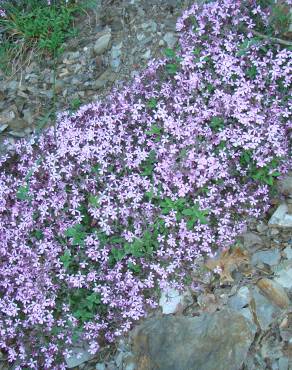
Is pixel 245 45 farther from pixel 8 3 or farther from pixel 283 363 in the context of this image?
pixel 8 3

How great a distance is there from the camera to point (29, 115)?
6.61m

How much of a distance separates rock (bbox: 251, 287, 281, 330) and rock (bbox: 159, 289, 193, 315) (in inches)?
24.5

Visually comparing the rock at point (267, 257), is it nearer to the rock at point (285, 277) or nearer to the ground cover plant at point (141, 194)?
the rock at point (285, 277)

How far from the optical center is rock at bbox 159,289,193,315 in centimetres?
499

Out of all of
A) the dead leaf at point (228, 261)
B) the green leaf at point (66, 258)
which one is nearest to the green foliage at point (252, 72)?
the dead leaf at point (228, 261)

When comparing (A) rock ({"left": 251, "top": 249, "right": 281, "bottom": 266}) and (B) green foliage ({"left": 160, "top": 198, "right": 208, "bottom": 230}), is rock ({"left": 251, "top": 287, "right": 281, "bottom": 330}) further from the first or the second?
(B) green foliage ({"left": 160, "top": 198, "right": 208, "bottom": 230})

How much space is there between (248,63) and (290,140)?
2.80ft

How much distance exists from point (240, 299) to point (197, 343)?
0.62 m

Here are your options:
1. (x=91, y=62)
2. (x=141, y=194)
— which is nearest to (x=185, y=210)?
(x=141, y=194)

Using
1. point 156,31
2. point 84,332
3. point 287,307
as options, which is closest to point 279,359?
point 287,307

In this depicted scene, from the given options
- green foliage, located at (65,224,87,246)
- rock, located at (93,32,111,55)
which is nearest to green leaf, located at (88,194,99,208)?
green foliage, located at (65,224,87,246)

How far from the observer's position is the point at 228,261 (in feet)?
16.7

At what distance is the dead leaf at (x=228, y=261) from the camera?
5.05 metres

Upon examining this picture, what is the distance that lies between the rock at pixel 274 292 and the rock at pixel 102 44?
3437mm
